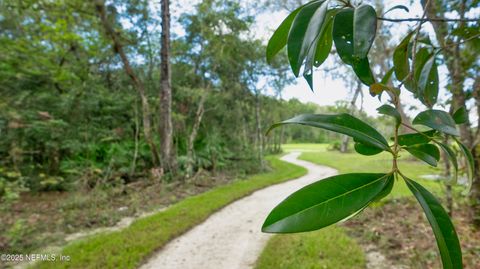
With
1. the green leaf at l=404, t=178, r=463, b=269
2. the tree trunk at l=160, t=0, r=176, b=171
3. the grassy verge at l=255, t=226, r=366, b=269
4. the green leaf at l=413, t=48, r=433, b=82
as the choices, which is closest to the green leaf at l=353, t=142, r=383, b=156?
the green leaf at l=404, t=178, r=463, b=269

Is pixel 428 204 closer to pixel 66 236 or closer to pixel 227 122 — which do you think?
pixel 66 236

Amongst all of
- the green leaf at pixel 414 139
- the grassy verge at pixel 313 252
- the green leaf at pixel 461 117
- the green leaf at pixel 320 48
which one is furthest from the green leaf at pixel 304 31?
the grassy verge at pixel 313 252

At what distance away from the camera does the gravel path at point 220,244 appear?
3172mm

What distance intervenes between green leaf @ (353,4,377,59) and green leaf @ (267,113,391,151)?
117 millimetres

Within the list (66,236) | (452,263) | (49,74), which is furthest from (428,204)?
(49,74)

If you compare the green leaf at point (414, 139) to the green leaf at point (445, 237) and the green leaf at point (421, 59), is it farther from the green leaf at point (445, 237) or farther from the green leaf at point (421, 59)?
the green leaf at point (421, 59)

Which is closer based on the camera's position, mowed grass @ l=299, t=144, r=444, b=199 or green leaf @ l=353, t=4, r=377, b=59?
green leaf @ l=353, t=4, r=377, b=59

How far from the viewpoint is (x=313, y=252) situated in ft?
10.7

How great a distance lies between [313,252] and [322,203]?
314cm

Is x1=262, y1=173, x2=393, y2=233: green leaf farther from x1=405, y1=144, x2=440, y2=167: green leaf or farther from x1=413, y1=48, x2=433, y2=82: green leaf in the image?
x1=413, y1=48, x2=433, y2=82: green leaf

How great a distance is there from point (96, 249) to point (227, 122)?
7.59 meters

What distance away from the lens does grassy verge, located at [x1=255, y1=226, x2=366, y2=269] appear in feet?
9.77

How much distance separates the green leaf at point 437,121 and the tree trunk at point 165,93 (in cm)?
662

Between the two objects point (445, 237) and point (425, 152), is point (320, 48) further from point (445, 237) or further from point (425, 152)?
point (445, 237)
